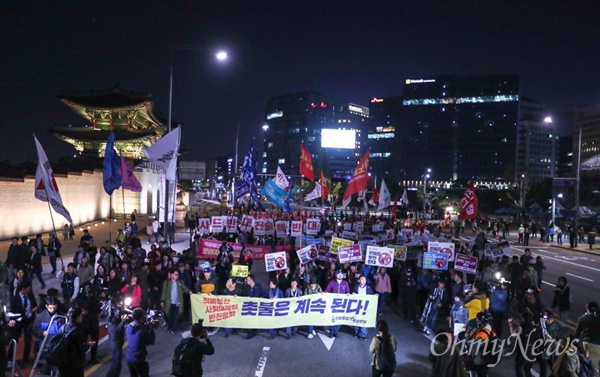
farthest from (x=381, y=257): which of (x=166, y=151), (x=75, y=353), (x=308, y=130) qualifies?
(x=308, y=130)

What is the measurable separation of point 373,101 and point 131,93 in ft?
468

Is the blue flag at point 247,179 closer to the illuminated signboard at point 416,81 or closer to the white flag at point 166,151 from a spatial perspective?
the white flag at point 166,151

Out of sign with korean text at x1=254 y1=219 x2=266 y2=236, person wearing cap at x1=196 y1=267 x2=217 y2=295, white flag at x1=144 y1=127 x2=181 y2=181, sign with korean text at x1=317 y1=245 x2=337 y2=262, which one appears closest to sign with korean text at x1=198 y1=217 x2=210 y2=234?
sign with korean text at x1=254 y1=219 x2=266 y2=236

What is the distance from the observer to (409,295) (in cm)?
1274

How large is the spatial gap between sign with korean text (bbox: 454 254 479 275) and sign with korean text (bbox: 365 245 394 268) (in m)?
2.31

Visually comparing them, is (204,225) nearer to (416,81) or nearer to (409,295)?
(409,295)

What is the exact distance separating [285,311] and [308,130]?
163 m

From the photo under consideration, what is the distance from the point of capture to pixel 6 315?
852cm

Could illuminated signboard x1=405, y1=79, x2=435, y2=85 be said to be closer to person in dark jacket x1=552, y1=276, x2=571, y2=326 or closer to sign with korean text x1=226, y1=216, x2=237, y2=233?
sign with korean text x1=226, y1=216, x2=237, y2=233

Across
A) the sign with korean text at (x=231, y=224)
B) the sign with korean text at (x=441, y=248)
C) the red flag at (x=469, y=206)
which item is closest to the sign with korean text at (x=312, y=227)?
the sign with korean text at (x=231, y=224)

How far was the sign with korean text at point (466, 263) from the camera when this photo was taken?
1430cm

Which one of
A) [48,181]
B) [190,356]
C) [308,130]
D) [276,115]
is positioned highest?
[276,115]

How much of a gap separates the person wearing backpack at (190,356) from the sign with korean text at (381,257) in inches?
302

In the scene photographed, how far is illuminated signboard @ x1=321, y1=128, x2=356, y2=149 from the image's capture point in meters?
95.5
